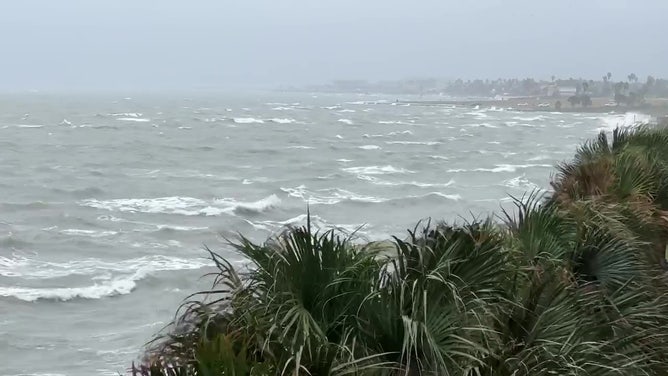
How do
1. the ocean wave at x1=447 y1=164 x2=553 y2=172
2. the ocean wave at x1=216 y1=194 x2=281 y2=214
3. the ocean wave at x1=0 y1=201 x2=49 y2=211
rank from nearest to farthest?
the ocean wave at x1=216 y1=194 x2=281 y2=214 → the ocean wave at x1=0 y1=201 x2=49 y2=211 → the ocean wave at x1=447 y1=164 x2=553 y2=172

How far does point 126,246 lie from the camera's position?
21453 mm

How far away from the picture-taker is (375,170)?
1692 inches

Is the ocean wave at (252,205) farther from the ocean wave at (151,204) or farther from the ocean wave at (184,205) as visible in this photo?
the ocean wave at (151,204)

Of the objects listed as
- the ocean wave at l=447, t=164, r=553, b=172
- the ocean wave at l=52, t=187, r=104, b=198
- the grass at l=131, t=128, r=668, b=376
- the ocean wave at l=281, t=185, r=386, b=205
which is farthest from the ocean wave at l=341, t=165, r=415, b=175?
the grass at l=131, t=128, r=668, b=376

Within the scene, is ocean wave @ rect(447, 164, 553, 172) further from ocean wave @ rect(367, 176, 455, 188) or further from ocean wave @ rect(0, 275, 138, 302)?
ocean wave @ rect(0, 275, 138, 302)

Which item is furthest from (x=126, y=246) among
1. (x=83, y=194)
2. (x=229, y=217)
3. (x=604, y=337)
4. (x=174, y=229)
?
(x=604, y=337)

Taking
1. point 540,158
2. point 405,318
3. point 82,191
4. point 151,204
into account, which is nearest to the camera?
point 405,318

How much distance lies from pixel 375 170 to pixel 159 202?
15.7 metres

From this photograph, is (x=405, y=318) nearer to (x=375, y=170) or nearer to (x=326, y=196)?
(x=326, y=196)

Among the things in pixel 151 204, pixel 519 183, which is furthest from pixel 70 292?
pixel 519 183

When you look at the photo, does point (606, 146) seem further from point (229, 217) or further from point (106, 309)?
point (229, 217)

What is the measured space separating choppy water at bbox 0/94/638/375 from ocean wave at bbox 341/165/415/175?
0.11 meters

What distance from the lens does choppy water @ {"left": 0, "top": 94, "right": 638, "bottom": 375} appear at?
14.3m

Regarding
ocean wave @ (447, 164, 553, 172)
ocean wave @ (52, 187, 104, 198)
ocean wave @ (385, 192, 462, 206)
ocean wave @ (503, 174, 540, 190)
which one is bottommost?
ocean wave @ (447, 164, 553, 172)
